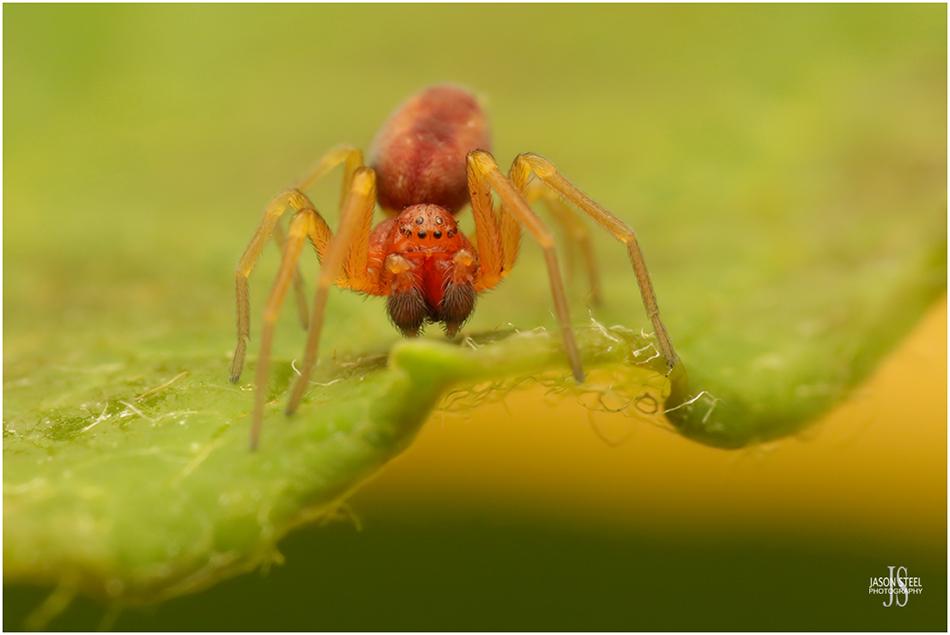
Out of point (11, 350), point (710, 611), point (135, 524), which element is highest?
point (11, 350)

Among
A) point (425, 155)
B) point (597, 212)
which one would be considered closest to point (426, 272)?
point (425, 155)

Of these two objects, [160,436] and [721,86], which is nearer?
[160,436]

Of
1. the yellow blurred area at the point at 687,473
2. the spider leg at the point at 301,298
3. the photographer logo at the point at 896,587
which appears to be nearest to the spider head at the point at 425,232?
the spider leg at the point at 301,298

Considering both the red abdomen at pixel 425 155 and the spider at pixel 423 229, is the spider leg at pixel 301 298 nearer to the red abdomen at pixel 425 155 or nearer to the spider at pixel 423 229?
the spider at pixel 423 229

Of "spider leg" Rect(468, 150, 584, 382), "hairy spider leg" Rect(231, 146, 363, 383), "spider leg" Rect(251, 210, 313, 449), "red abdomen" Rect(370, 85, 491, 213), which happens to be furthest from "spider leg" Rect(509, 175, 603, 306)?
"spider leg" Rect(251, 210, 313, 449)

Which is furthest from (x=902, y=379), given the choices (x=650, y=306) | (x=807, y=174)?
(x=807, y=174)

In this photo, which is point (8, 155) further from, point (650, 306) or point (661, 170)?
point (650, 306)

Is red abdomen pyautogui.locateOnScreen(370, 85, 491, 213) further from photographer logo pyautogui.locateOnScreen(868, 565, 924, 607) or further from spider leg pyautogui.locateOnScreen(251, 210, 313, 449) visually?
photographer logo pyautogui.locateOnScreen(868, 565, 924, 607)
